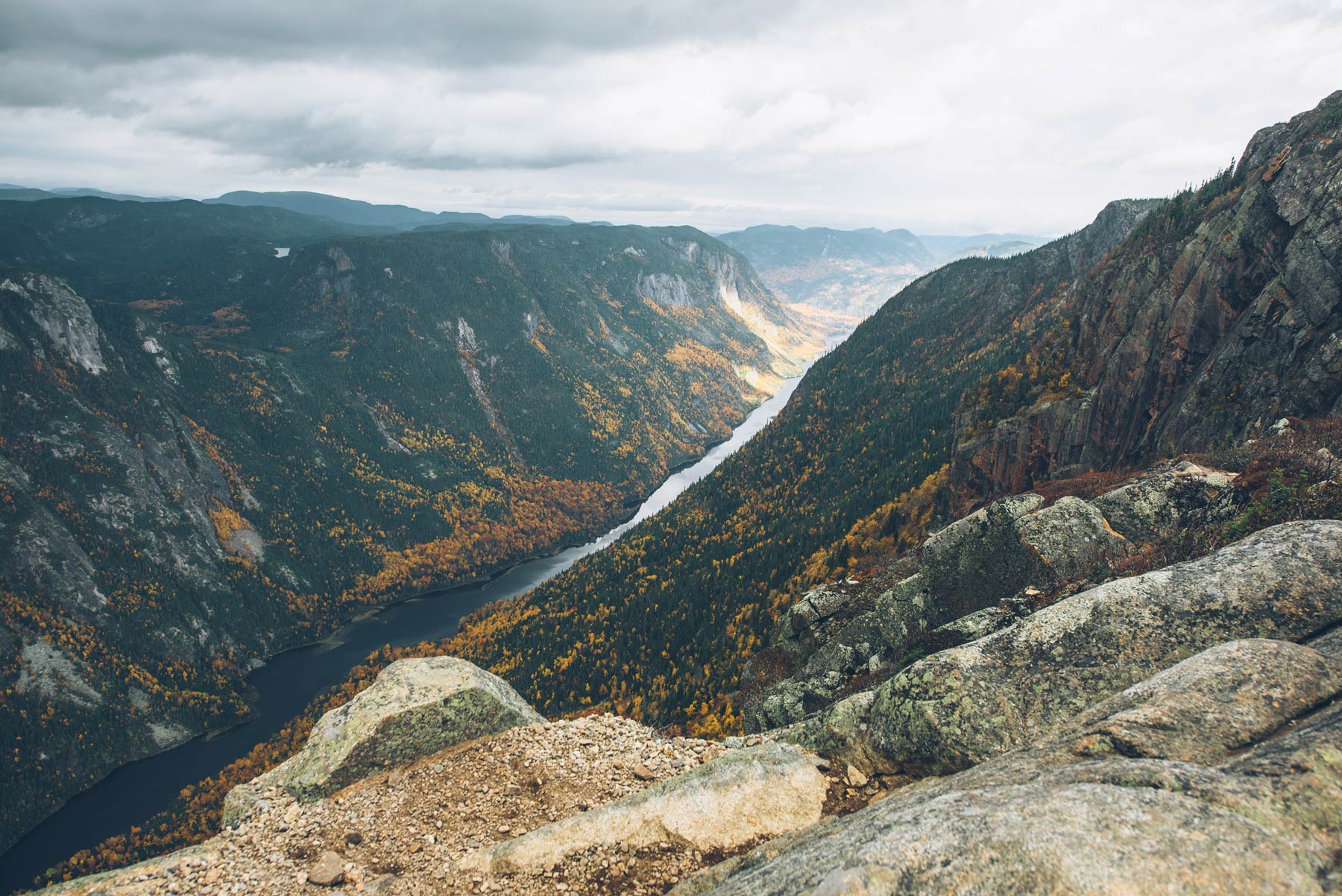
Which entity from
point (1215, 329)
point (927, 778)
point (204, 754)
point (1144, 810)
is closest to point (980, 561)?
point (927, 778)

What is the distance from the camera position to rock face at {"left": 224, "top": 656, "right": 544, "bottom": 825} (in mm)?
22141

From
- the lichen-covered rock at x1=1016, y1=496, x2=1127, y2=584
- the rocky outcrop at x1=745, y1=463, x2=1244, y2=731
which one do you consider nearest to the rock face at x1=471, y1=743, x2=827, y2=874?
the rocky outcrop at x1=745, y1=463, x2=1244, y2=731

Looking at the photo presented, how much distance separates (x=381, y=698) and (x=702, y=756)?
544 inches

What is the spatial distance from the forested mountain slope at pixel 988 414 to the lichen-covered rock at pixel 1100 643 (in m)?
22.0

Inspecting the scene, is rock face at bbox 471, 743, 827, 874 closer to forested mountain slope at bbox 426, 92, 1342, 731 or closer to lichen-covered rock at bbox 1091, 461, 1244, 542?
lichen-covered rock at bbox 1091, 461, 1244, 542

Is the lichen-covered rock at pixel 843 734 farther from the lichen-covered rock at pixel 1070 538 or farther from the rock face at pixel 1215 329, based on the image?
the rock face at pixel 1215 329

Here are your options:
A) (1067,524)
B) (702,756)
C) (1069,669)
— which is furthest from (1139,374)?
(702,756)

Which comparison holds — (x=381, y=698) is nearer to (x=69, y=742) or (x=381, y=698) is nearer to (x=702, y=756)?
(x=702, y=756)

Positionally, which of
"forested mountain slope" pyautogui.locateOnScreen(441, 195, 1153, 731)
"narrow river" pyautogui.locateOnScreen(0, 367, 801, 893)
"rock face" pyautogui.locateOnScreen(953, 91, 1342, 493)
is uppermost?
"rock face" pyautogui.locateOnScreen(953, 91, 1342, 493)

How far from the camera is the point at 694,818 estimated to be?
17.9 metres

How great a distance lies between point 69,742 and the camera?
454ft

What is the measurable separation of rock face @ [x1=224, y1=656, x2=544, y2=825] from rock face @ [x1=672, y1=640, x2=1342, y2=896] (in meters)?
12.8

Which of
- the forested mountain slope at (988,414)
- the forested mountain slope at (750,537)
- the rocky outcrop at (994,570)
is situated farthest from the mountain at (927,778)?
the forested mountain slope at (750,537)

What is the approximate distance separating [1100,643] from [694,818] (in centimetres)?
1385
